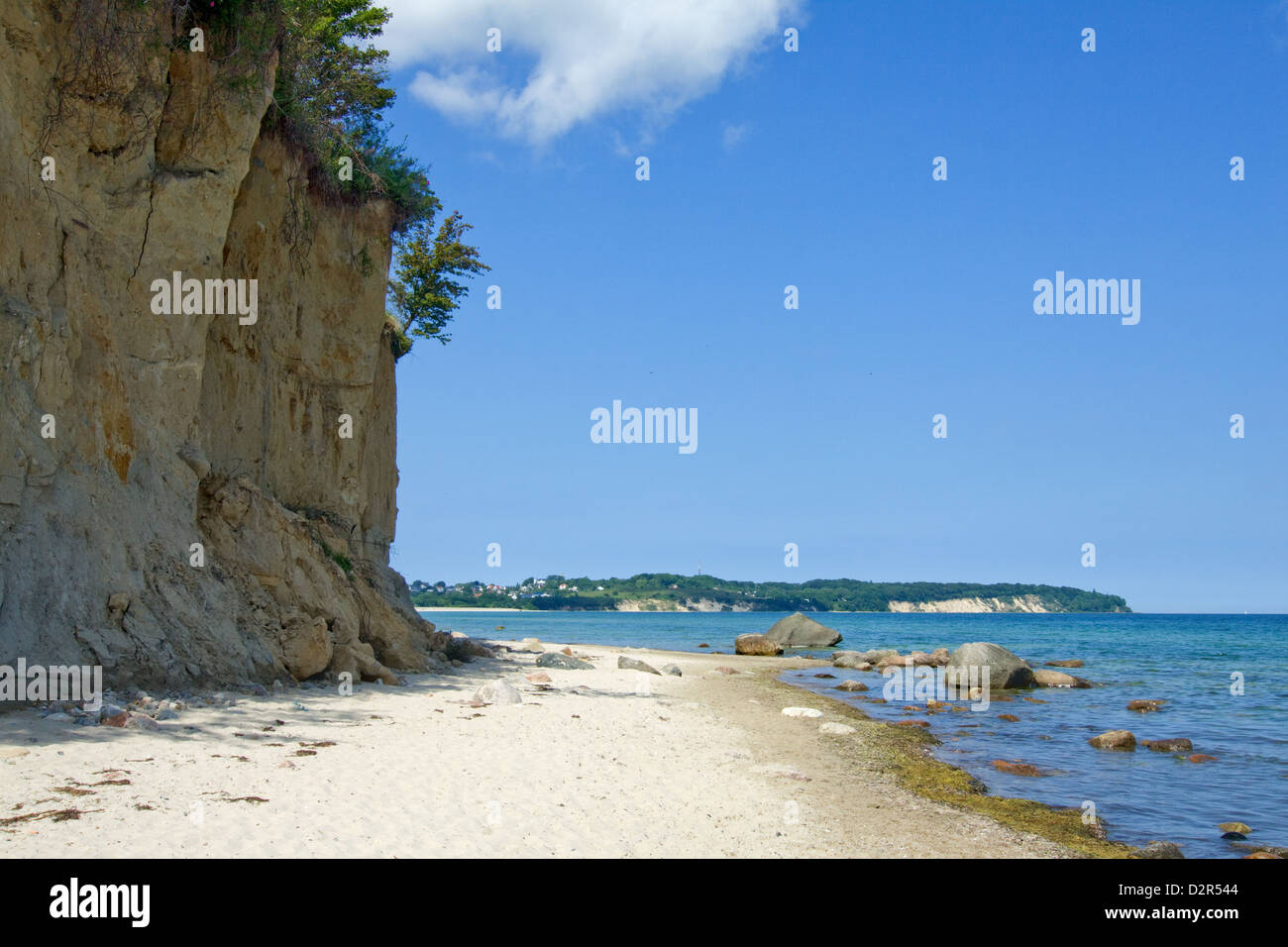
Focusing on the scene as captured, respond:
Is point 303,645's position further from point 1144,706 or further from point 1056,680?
point 1056,680

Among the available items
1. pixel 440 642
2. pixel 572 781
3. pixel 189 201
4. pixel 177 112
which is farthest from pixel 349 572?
pixel 572 781

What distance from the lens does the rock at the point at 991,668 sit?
23.9 metres

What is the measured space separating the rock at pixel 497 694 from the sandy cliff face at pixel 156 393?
2.11 metres

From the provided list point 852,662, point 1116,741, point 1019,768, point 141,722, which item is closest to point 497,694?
point 141,722


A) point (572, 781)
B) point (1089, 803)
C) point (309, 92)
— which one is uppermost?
point (309, 92)

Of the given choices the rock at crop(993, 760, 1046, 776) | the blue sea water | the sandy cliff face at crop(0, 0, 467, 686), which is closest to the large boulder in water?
the blue sea water

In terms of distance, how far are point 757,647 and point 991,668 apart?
1838 centimetres

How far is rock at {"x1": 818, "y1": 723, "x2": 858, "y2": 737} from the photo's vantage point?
14773mm

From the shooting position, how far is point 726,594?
14375cm

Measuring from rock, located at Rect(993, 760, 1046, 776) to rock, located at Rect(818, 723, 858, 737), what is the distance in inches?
110
